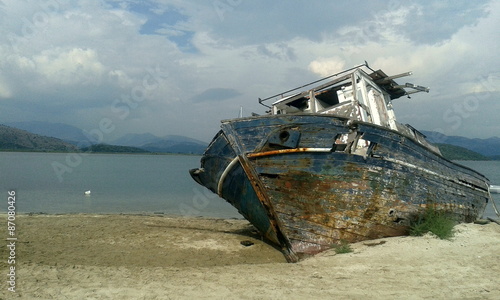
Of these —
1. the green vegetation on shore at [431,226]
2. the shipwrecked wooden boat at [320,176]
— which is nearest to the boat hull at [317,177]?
the shipwrecked wooden boat at [320,176]

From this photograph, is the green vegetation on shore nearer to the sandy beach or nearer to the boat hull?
the sandy beach

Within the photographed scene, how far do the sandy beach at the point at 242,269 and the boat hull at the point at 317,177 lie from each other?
45cm

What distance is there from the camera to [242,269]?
19.0 feet

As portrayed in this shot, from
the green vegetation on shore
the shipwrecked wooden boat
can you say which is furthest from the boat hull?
the green vegetation on shore

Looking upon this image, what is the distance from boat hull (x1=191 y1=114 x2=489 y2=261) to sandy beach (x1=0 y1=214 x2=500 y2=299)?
0.45 metres

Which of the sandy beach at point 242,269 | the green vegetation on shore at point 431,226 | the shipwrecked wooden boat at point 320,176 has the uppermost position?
the shipwrecked wooden boat at point 320,176

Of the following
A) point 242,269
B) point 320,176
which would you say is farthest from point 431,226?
point 242,269

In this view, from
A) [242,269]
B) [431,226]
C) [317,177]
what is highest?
[317,177]

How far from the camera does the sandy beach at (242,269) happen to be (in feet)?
14.8

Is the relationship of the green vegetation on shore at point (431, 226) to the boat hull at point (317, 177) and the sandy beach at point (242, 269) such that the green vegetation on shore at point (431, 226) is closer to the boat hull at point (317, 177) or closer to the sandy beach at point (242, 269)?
the sandy beach at point (242, 269)

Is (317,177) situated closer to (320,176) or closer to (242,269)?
(320,176)

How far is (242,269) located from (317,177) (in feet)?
6.66

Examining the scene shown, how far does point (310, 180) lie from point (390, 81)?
4.72 metres

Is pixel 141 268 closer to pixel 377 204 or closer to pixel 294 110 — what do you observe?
pixel 377 204
